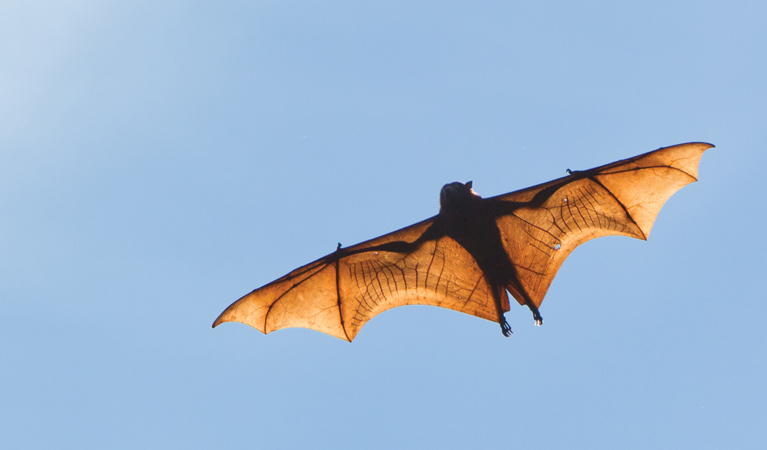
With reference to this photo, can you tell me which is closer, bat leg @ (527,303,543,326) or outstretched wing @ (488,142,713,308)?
bat leg @ (527,303,543,326)

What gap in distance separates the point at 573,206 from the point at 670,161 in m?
2.13

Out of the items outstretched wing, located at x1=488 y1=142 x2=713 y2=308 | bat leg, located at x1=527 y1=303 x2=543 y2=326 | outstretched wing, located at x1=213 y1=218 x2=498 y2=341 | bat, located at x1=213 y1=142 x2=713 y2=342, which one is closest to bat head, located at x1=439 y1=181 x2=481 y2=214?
bat, located at x1=213 y1=142 x2=713 y2=342

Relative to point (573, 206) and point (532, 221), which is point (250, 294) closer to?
point (532, 221)

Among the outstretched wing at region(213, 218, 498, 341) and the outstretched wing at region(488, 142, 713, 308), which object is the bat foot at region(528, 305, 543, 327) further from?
the outstretched wing at region(213, 218, 498, 341)

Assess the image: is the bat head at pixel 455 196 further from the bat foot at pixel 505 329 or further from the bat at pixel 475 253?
the bat foot at pixel 505 329

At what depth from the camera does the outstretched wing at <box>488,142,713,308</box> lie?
41.5 feet

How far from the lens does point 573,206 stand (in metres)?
13.0

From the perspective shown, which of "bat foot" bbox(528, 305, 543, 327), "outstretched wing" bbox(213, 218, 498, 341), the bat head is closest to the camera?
"bat foot" bbox(528, 305, 543, 327)

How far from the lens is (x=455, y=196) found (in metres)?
12.4

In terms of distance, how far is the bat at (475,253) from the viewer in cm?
1261

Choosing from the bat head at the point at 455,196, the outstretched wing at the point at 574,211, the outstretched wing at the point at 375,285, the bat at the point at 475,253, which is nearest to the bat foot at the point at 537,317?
the bat at the point at 475,253

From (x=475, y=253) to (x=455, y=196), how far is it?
1407 millimetres

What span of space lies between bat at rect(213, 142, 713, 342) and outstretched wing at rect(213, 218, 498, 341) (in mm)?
22

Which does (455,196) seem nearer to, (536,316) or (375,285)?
(375,285)
